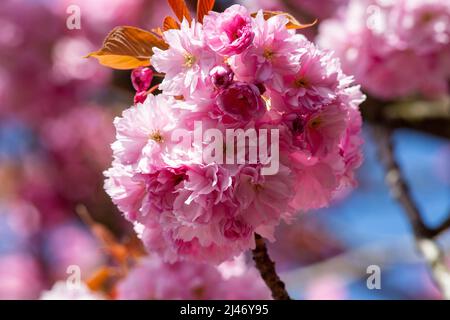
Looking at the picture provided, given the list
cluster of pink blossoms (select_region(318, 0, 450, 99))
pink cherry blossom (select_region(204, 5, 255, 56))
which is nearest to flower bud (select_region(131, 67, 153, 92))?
pink cherry blossom (select_region(204, 5, 255, 56))

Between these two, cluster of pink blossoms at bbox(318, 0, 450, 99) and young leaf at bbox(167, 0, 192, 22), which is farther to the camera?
cluster of pink blossoms at bbox(318, 0, 450, 99)

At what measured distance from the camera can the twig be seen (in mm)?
1630

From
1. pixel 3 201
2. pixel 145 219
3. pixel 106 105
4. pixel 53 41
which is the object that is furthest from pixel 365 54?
pixel 3 201

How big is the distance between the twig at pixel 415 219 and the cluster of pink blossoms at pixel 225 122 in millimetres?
664

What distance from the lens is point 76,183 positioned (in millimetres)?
3939

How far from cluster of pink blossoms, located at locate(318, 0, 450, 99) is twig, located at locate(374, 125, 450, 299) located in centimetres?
24

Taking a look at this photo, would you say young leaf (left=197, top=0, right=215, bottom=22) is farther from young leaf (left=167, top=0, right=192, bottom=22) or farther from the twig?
the twig

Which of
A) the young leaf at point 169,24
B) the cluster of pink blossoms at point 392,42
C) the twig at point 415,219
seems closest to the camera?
the young leaf at point 169,24

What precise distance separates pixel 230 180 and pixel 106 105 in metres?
3.17

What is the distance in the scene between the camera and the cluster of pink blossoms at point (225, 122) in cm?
101

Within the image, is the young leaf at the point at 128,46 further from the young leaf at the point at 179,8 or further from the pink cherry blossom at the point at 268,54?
the pink cherry blossom at the point at 268,54

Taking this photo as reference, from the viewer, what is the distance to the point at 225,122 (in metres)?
1.01

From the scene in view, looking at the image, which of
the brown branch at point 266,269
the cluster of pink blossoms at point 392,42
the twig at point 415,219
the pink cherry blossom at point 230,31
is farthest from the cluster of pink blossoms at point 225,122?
the cluster of pink blossoms at point 392,42

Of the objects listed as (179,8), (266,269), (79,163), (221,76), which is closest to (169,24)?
(179,8)
